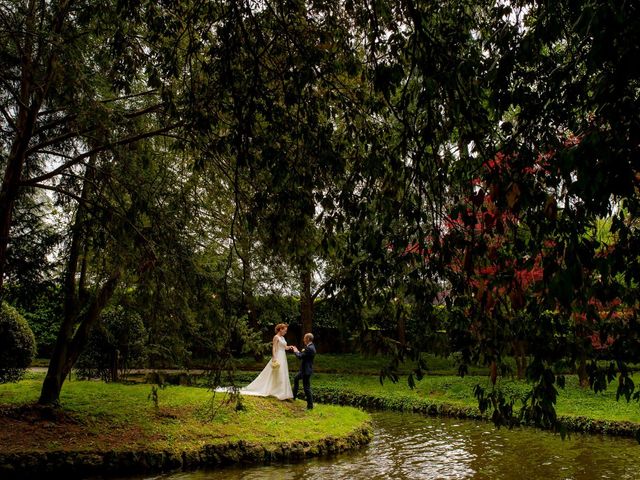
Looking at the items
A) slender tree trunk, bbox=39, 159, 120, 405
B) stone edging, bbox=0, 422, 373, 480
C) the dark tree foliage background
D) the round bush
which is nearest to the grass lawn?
stone edging, bbox=0, 422, 373, 480

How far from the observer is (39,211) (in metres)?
10.7

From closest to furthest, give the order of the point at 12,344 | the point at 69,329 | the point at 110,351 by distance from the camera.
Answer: the point at 69,329
the point at 12,344
the point at 110,351

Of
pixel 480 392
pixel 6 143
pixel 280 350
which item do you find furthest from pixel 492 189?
pixel 280 350

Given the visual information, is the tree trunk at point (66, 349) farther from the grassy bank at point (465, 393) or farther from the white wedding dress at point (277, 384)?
the grassy bank at point (465, 393)

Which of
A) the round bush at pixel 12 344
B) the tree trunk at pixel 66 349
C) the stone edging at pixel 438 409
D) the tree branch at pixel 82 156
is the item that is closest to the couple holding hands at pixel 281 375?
the tree trunk at pixel 66 349

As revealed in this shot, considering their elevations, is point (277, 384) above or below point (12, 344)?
below

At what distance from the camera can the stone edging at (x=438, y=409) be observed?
1348 centimetres

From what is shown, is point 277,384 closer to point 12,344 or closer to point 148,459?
point 148,459

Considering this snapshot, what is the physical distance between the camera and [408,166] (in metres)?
4.71

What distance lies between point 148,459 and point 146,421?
1.71 meters

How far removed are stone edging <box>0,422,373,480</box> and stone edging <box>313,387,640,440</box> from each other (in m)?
5.36

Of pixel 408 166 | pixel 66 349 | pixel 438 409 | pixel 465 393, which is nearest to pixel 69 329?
pixel 66 349

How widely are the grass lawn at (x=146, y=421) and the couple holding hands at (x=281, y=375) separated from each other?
0.39 m

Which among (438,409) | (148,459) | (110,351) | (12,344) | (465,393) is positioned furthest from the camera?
(465,393)
